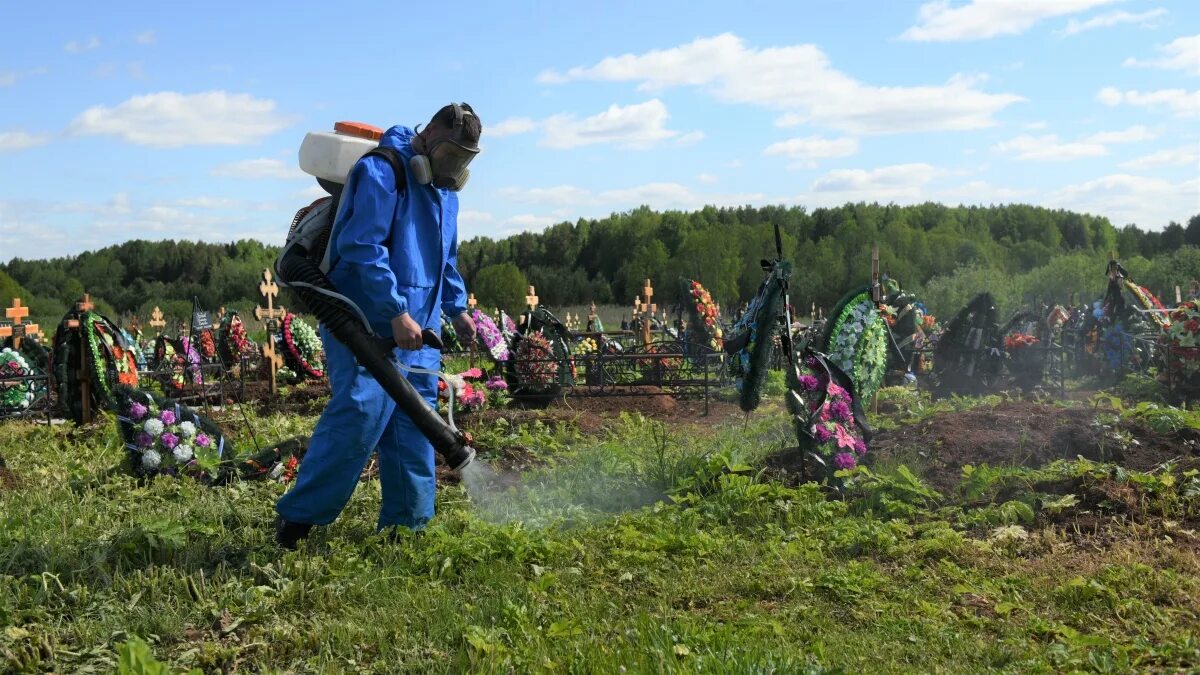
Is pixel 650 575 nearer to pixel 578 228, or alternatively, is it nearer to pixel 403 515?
pixel 403 515

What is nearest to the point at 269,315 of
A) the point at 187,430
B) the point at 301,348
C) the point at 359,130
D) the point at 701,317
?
the point at 301,348

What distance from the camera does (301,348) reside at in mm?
15102

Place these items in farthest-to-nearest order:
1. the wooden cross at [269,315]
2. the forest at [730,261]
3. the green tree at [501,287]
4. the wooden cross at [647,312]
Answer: the green tree at [501,287]
the forest at [730,261]
the wooden cross at [647,312]
the wooden cross at [269,315]

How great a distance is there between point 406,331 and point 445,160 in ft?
→ 2.75

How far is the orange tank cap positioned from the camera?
5090 mm

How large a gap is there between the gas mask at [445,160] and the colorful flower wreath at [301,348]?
1087cm

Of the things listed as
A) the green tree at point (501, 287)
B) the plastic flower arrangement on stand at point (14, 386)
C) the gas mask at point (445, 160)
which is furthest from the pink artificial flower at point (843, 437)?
the green tree at point (501, 287)

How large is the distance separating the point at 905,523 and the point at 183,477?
14.4 ft

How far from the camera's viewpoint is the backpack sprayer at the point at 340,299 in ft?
14.4

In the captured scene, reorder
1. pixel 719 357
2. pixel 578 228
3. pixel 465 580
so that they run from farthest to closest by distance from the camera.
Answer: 1. pixel 578 228
2. pixel 719 357
3. pixel 465 580

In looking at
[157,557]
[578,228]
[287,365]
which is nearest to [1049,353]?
[287,365]

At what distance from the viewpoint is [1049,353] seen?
44.8ft

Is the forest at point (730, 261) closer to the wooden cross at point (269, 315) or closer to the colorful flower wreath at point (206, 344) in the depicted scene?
the colorful flower wreath at point (206, 344)

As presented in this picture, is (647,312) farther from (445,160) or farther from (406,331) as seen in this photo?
(406,331)
